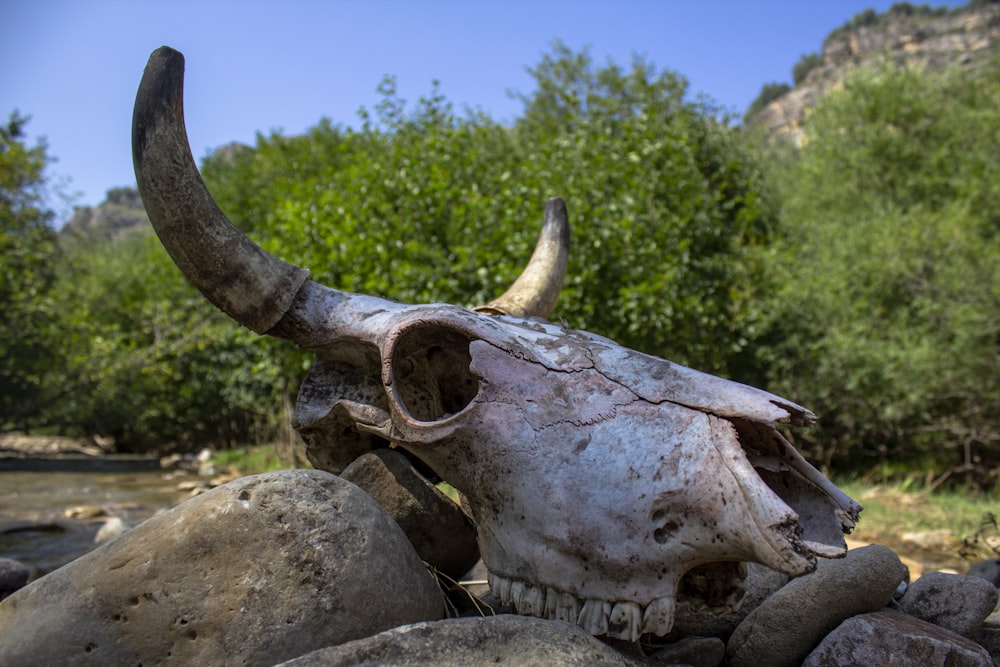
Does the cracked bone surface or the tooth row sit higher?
the cracked bone surface

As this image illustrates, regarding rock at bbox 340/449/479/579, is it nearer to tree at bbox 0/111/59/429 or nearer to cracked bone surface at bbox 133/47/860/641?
cracked bone surface at bbox 133/47/860/641

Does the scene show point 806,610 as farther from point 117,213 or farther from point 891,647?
point 117,213

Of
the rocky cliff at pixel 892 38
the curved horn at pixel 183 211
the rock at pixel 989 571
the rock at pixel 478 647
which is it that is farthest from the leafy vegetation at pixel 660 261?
the rocky cliff at pixel 892 38

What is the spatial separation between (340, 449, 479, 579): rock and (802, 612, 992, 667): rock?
1.34 metres

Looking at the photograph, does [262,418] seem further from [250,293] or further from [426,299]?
[250,293]

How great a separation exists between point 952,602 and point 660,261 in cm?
864

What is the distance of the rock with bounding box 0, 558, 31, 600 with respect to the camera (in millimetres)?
3703

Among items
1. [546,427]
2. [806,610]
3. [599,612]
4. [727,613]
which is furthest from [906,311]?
[599,612]

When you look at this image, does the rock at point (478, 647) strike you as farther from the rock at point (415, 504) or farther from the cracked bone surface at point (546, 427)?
the rock at point (415, 504)

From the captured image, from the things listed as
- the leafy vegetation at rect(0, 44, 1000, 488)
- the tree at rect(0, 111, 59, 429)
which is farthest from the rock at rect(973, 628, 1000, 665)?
the tree at rect(0, 111, 59, 429)

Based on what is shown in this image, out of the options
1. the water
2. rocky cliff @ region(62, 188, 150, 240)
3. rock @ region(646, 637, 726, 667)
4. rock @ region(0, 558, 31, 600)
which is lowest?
the water

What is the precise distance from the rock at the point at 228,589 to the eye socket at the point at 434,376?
0.54 metres

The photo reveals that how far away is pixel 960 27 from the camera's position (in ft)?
259

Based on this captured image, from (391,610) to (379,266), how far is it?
848 centimetres
